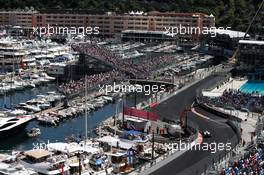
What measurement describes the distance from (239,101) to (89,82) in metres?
7.48

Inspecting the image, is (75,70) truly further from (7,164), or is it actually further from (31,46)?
(7,164)

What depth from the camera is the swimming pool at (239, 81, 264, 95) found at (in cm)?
2725

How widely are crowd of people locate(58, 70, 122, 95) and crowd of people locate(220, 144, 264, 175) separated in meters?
11.4

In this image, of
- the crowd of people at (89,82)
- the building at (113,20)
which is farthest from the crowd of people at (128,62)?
the building at (113,20)

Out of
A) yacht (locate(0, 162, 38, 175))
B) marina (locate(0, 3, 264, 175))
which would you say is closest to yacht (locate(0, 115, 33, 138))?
marina (locate(0, 3, 264, 175))

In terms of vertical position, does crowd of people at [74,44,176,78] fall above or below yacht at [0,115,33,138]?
above

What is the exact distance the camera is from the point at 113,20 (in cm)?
4569

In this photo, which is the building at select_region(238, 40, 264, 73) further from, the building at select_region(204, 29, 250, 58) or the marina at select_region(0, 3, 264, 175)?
the building at select_region(204, 29, 250, 58)

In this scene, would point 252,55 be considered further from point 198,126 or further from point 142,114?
point 142,114

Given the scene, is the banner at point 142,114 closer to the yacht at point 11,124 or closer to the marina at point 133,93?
the marina at point 133,93

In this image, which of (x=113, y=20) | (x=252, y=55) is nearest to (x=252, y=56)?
(x=252, y=55)

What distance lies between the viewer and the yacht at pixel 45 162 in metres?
14.5

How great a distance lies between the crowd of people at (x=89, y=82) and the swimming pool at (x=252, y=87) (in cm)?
621

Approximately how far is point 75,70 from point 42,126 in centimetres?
1014
